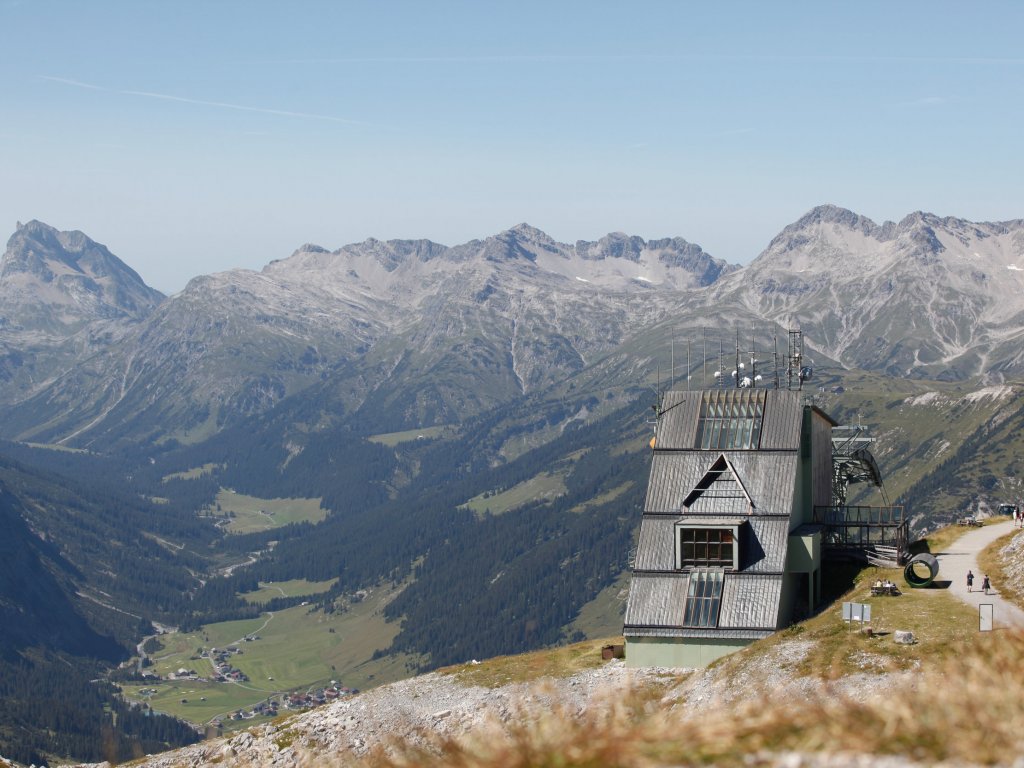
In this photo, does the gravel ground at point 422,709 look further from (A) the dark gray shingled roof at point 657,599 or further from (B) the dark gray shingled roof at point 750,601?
(B) the dark gray shingled roof at point 750,601

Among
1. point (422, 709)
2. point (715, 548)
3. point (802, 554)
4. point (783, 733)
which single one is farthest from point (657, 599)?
point (783, 733)

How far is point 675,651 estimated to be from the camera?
219ft

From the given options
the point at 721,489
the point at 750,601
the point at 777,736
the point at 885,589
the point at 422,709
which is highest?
the point at 777,736

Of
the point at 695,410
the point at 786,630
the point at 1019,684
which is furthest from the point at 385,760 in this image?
the point at 695,410

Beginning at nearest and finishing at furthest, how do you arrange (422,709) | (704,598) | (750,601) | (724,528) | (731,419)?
1. (422,709)
2. (750,601)
3. (704,598)
4. (724,528)
5. (731,419)

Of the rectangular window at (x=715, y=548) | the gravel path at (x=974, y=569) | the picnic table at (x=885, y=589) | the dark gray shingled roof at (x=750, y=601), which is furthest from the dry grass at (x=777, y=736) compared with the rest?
the rectangular window at (x=715, y=548)

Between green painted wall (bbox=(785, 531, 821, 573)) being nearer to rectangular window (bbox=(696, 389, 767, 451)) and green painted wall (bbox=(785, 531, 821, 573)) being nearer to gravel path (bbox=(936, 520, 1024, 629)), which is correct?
rectangular window (bbox=(696, 389, 767, 451))

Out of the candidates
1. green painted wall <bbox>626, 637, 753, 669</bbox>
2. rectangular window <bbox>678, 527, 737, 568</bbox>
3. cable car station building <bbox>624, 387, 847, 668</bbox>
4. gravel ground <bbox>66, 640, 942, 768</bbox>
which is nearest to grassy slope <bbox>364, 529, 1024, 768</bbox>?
gravel ground <bbox>66, 640, 942, 768</bbox>

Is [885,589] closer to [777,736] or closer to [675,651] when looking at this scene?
[675,651]

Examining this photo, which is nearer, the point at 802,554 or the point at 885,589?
the point at 885,589

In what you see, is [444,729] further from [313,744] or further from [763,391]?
[763,391]

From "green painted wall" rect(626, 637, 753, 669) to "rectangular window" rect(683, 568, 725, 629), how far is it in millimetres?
1054

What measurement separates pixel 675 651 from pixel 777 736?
2051 inches

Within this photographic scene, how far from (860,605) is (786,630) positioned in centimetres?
535
